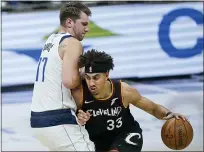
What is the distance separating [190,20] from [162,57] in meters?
0.90

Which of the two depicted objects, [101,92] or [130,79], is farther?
[130,79]

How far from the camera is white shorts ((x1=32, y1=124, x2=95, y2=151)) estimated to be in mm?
4707

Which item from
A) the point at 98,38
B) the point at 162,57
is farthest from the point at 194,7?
the point at 98,38

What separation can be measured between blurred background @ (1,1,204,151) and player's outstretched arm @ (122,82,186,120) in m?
4.31

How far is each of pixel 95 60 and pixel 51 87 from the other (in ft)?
1.35

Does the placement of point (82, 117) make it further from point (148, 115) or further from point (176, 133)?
→ point (148, 115)

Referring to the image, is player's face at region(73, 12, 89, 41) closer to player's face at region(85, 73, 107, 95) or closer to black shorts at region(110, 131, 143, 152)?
player's face at region(85, 73, 107, 95)

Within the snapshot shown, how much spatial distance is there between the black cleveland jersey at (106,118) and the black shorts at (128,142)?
1.5 inches

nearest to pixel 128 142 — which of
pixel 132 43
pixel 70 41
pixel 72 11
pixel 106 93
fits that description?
pixel 106 93

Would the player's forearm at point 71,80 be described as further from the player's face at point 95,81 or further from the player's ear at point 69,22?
the player's ear at point 69,22

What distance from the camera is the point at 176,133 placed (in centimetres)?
530

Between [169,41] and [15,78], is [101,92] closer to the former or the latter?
[15,78]

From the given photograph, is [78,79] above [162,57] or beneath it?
above

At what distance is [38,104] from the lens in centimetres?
480
